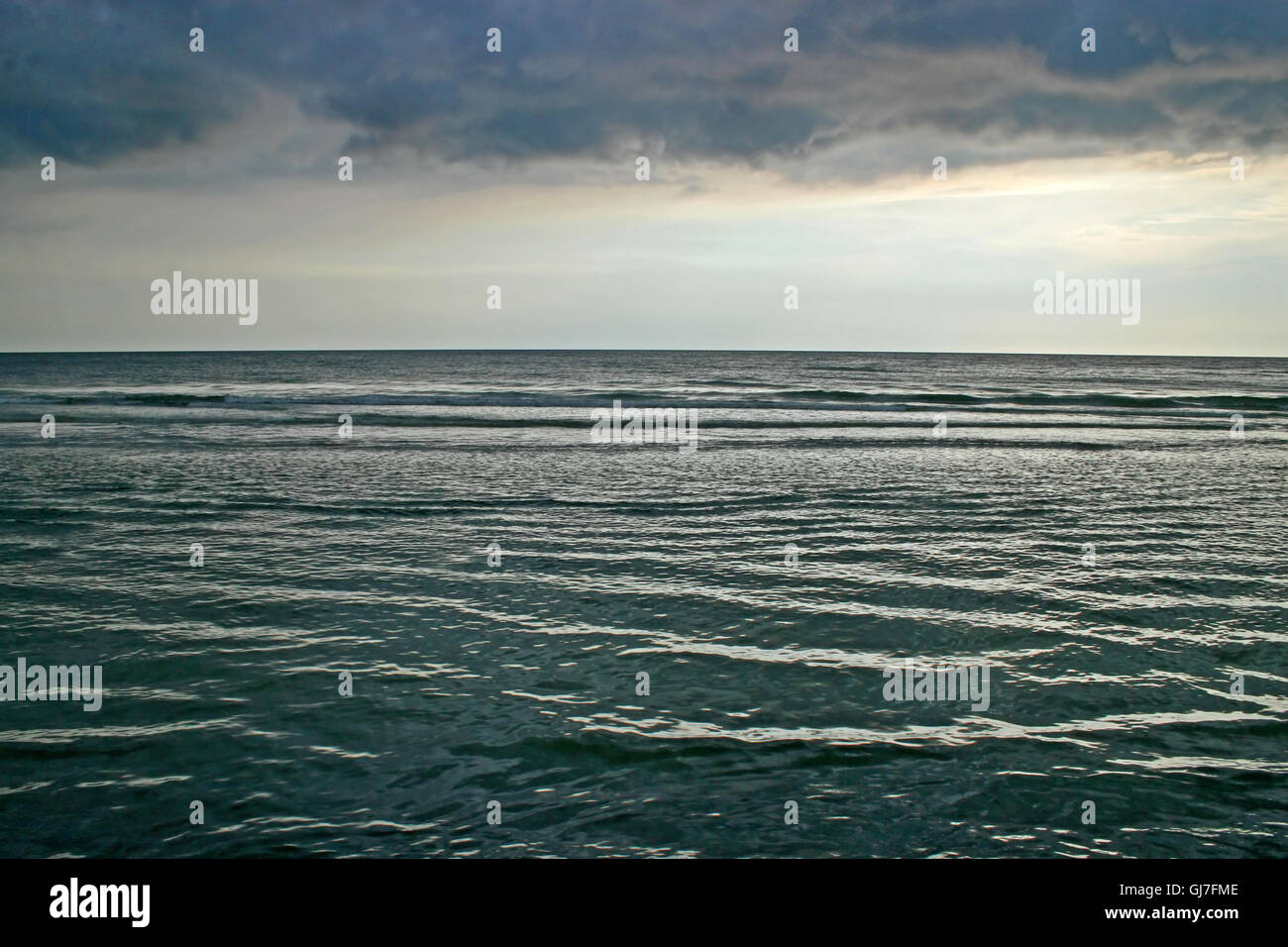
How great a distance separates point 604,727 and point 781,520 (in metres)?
9.48

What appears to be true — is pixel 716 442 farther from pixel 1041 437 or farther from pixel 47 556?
pixel 47 556

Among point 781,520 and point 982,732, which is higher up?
point 781,520

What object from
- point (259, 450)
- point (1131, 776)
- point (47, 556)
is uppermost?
point (259, 450)

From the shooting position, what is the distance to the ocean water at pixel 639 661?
5754mm

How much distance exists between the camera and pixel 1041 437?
3316 cm

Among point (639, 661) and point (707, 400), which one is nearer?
point (639, 661)

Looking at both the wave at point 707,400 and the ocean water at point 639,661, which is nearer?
the ocean water at point 639,661

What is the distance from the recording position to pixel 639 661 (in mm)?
8648

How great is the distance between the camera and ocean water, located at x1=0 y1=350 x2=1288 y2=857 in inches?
227

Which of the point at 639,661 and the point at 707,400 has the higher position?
the point at 707,400

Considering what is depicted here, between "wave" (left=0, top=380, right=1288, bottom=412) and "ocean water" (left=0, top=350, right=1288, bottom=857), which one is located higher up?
"wave" (left=0, top=380, right=1288, bottom=412)

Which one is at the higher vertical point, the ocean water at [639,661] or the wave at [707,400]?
the wave at [707,400]

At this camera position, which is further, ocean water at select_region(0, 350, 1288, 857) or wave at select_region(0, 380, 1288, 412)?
wave at select_region(0, 380, 1288, 412)
